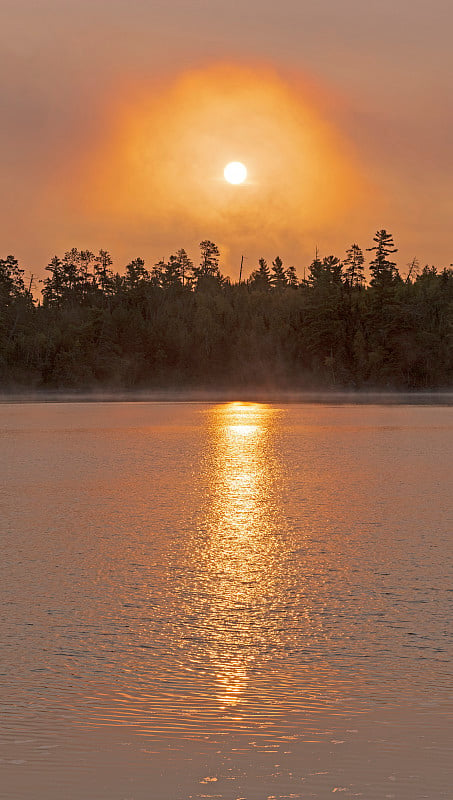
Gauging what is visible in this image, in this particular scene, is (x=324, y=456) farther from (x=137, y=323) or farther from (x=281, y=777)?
(x=137, y=323)

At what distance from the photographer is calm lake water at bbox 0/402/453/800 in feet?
18.5

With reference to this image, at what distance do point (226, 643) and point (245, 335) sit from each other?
455 feet

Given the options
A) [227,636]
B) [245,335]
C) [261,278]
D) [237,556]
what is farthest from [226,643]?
[261,278]

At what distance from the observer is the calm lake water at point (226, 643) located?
18.5ft

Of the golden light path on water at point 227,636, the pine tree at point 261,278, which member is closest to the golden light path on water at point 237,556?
the golden light path on water at point 227,636

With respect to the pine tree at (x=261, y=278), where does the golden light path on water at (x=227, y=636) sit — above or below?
below

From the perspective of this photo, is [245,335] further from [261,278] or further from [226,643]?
[226,643]

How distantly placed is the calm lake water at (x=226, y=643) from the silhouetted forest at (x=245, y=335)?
114 meters

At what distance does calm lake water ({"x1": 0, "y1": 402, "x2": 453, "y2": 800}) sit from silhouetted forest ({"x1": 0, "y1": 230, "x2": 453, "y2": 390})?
11447 cm

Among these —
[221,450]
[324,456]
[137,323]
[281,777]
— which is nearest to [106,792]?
[281,777]

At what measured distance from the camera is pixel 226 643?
8.28 meters

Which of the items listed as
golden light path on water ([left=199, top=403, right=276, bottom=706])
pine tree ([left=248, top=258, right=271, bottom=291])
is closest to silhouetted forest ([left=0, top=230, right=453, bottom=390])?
pine tree ([left=248, top=258, right=271, bottom=291])

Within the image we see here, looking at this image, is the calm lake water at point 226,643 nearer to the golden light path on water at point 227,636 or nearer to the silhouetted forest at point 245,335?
the golden light path on water at point 227,636

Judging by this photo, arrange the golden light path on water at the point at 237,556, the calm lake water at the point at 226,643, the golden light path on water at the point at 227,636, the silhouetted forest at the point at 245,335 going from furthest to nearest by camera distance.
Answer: the silhouetted forest at the point at 245,335, the golden light path on water at the point at 237,556, the golden light path on water at the point at 227,636, the calm lake water at the point at 226,643
